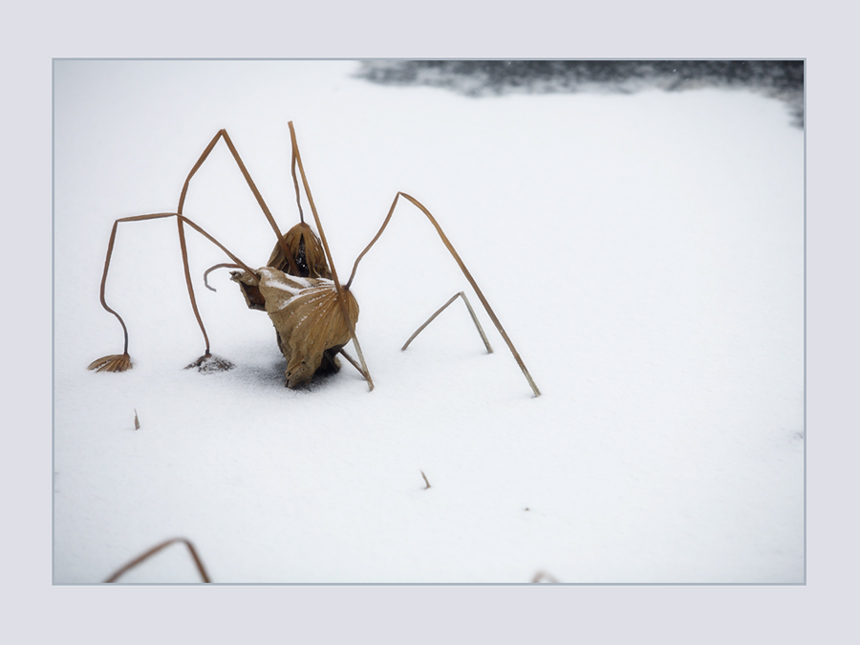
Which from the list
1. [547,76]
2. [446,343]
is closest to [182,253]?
[446,343]

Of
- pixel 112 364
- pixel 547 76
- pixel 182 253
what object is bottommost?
pixel 112 364

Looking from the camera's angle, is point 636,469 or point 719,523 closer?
point 719,523

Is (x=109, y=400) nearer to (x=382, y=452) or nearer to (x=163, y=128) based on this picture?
(x=382, y=452)

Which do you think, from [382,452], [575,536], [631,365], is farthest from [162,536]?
[631,365]

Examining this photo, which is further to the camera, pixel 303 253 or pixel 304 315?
pixel 303 253

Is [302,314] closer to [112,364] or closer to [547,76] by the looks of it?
[112,364]

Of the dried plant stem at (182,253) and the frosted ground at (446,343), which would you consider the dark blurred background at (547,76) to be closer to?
the frosted ground at (446,343)
